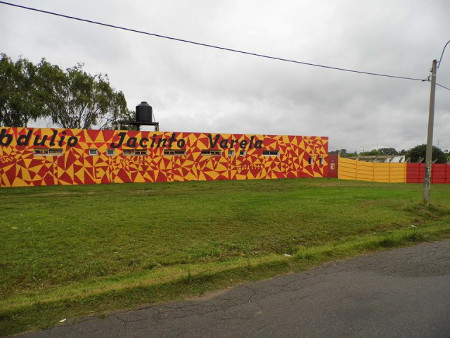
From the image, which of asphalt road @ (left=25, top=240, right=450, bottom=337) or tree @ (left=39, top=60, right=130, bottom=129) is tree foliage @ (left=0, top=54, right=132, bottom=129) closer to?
tree @ (left=39, top=60, right=130, bottom=129)

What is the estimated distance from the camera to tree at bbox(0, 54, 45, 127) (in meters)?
29.2

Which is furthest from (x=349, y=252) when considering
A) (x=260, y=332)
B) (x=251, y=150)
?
(x=251, y=150)

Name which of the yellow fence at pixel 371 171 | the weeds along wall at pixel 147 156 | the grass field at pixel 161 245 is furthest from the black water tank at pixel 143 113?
the yellow fence at pixel 371 171

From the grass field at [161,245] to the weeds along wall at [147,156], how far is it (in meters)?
10.6

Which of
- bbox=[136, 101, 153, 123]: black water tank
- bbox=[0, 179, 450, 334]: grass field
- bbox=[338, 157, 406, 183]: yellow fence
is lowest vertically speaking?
bbox=[0, 179, 450, 334]: grass field

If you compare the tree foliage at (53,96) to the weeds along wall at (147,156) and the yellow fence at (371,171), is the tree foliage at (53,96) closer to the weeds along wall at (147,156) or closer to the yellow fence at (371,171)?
the weeds along wall at (147,156)

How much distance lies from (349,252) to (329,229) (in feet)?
6.19

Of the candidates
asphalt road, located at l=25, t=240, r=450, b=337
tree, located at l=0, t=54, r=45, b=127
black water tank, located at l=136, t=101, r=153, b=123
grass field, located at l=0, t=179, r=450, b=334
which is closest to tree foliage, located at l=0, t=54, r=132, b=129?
tree, located at l=0, t=54, r=45, b=127

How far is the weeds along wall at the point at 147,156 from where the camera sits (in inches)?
790

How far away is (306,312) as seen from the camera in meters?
3.71

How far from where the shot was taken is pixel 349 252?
21.6 ft

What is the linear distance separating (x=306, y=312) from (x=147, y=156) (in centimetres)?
2052

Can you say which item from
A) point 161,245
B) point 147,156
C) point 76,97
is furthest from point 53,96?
point 161,245

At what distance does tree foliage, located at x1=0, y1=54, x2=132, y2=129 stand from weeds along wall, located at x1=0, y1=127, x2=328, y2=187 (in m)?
12.6
